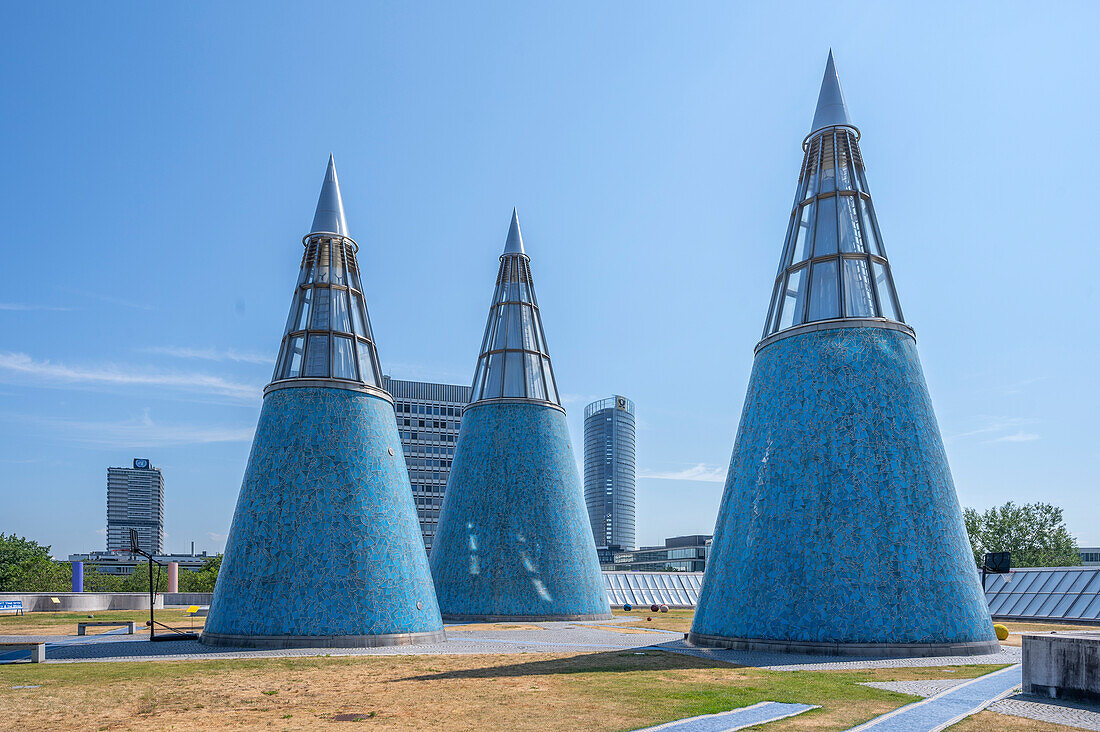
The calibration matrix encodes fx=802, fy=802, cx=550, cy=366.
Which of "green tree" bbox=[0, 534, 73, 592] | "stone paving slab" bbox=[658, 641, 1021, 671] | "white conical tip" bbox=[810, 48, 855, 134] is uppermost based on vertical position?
"white conical tip" bbox=[810, 48, 855, 134]

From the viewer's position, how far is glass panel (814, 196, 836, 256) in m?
26.2

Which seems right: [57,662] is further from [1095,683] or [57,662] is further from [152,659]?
[1095,683]

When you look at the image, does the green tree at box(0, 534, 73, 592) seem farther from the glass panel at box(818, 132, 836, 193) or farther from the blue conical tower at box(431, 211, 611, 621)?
the glass panel at box(818, 132, 836, 193)

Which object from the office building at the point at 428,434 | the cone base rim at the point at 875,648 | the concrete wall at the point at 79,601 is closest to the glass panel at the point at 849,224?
the cone base rim at the point at 875,648

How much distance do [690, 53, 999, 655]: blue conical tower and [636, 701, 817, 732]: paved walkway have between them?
28.2ft

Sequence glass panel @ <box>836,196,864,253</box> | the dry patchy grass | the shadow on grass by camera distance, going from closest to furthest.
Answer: the dry patchy grass
the shadow on grass
glass panel @ <box>836,196,864,253</box>

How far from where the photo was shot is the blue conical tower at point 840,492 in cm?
2138

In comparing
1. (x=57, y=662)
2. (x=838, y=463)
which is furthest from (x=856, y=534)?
(x=57, y=662)

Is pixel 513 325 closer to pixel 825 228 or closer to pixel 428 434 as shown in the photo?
pixel 825 228

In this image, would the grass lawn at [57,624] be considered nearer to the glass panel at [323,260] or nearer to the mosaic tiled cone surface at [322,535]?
the mosaic tiled cone surface at [322,535]

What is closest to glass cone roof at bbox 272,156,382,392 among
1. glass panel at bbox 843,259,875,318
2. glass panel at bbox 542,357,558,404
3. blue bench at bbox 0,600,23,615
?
glass panel at bbox 542,357,558,404

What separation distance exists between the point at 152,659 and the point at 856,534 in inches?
758

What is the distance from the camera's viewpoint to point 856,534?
2195 cm

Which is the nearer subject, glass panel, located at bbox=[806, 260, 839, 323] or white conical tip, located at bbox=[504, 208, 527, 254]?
glass panel, located at bbox=[806, 260, 839, 323]
